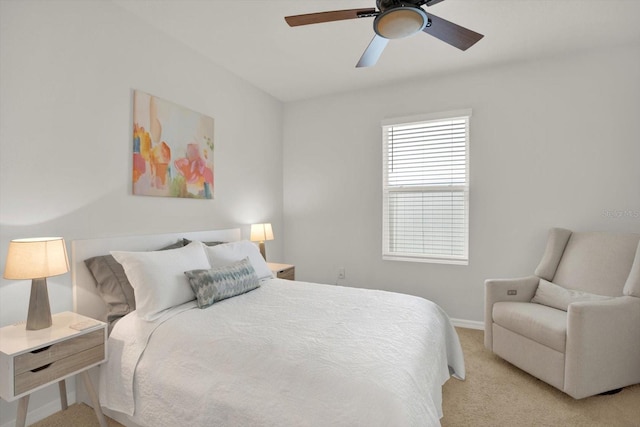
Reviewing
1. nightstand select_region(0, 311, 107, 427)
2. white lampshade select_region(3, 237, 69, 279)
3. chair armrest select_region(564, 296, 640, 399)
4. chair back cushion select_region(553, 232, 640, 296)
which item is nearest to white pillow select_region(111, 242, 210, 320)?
nightstand select_region(0, 311, 107, 427)

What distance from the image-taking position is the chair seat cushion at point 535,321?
216 centimetres

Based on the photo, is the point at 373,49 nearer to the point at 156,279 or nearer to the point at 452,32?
the point at 452,32

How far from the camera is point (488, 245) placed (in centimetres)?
334

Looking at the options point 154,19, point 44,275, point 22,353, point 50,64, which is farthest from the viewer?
point 154,19

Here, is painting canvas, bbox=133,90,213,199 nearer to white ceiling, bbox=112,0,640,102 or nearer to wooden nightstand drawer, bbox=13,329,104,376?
white ceiling, bbox=112,0,640,102

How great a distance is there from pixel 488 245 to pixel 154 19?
142 inches

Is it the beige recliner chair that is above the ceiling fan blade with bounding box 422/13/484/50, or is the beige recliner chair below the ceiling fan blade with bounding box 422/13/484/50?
below

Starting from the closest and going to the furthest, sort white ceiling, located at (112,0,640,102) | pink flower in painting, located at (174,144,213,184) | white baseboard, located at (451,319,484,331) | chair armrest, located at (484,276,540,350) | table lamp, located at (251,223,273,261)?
white ceiling, located at (112,0,640,102)
chair armrest, located at (484,276,540,350)
pink flower in painting, located at (174,144,213,184)
white baseboard, located at (451,319,484,331)
table lamp, located at (251,223,273,261)

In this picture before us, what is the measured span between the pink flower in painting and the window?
6.53 ft

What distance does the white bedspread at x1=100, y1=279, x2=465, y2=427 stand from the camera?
4.15 ft

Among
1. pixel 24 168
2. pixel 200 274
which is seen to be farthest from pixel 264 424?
pixel 24 168

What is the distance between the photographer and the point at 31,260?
163 centimetres

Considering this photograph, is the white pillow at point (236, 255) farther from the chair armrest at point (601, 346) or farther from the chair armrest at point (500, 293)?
the chair armrest at point (601, 346)

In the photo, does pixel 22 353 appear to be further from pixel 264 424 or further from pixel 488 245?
pixel 488 245
